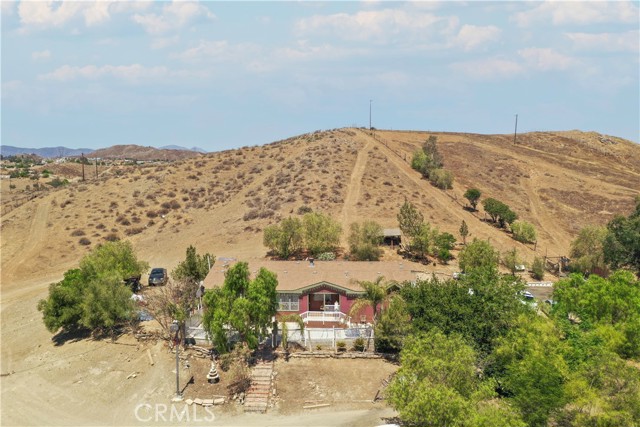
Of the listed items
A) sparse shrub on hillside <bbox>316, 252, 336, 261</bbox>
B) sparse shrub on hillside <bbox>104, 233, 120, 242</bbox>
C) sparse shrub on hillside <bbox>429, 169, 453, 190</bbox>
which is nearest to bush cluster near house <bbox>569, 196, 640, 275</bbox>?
sparse shrub on hillside <bbox>316, 252, 336, 261</bbox>

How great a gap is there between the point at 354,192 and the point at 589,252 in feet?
106

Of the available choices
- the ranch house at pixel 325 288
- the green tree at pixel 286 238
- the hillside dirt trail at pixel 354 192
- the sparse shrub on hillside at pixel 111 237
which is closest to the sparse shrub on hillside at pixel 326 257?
the green tree at pixel 286 238

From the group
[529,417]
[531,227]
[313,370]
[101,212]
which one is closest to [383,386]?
[313,370]

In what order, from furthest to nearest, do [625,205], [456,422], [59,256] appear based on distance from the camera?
[625,205] → [59,256] → [456,422]

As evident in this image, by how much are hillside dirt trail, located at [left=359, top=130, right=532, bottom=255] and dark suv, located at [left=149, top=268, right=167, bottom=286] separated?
3834cm

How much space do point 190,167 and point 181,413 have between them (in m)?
66.6

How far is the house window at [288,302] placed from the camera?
36.2 metres

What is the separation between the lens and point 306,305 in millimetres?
36094

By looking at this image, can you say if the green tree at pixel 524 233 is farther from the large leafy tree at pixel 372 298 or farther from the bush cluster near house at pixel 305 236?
the large leafy tree at pixel 372 298

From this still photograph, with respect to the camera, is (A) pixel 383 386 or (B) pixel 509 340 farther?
(A) pixel 383 386

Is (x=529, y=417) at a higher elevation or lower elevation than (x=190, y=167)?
lower

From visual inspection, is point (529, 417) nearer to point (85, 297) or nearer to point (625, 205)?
point (85, 297)

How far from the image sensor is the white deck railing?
3491 cm

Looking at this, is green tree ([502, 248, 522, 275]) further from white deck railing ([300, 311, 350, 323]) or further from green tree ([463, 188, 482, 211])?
white deck railing ([300, 311, 350, 323])
